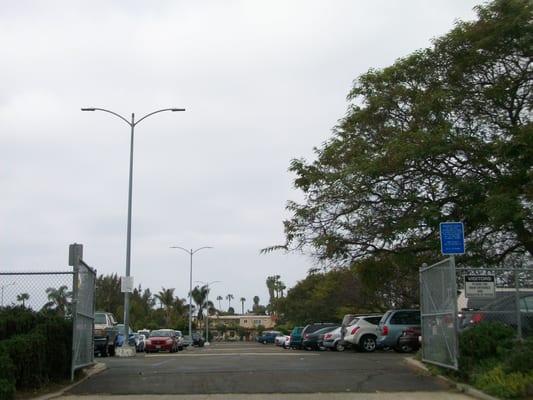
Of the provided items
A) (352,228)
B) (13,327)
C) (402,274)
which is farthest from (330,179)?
(13,327)

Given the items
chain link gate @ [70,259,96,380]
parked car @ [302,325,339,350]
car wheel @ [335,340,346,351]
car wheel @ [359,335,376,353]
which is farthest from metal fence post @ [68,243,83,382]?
parked car @ [302,325,339,350]

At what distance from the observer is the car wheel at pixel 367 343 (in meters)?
27.4

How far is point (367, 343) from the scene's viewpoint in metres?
27.5

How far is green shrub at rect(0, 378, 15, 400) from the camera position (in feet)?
32.6

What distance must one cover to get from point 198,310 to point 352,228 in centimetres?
9810

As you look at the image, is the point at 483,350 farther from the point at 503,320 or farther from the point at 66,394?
the point at 66,394

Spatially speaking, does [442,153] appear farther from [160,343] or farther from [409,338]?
[160,343]

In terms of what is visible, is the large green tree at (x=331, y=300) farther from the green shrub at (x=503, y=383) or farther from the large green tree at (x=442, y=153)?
the green shrub at (x=503, y=383)

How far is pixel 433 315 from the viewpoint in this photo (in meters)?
14.6

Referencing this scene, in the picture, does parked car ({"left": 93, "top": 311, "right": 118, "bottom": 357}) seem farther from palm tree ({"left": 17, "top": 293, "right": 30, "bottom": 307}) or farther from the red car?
palm tree ({"left": 17, "top": 293, "right": 30, "bottom": 307})

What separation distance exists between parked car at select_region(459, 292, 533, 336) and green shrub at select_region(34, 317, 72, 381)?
8.37m

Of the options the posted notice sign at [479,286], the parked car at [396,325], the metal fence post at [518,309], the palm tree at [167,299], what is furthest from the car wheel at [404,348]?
the palm tree at [167,299]

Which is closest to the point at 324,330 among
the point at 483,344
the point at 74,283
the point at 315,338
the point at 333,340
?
the point at 315,338

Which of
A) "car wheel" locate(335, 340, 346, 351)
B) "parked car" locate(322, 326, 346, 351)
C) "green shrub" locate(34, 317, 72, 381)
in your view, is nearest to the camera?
"green shrub" locate(34, 317, 72, 381)
